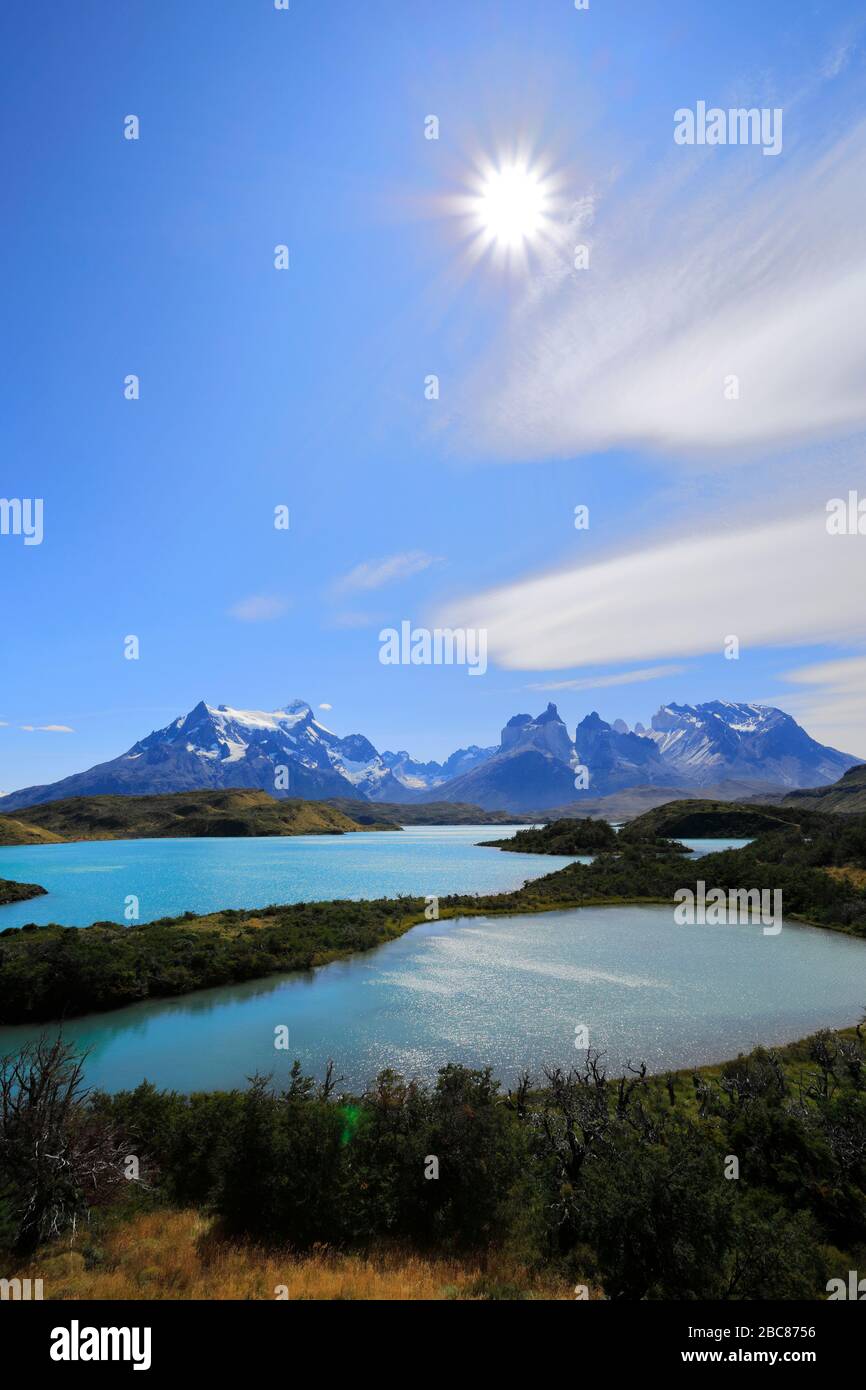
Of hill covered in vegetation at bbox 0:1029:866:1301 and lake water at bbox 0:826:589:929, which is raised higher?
hill covered in vegetation at bbox 0:1029:866:1301

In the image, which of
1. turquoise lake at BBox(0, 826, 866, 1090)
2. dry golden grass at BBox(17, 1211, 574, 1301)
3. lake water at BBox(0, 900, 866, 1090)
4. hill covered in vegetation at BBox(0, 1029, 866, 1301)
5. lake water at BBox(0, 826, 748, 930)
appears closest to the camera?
dry golden grass at BBox(17, 1211, 574, 1301)

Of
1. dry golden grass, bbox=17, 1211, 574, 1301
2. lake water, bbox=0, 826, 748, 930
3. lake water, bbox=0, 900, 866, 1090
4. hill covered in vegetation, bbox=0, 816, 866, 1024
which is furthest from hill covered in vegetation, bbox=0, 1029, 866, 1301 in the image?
lake water, bbox=0, 826, 748, 930

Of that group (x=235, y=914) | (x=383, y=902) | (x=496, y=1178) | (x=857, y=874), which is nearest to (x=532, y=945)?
(x=383, y=902)

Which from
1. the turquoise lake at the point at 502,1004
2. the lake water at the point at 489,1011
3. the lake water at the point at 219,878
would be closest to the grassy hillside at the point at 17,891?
the lake water at the point at 219,878

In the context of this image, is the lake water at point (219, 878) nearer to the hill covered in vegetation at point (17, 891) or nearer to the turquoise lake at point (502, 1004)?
the hill covered in vegetation at point (17, 891)

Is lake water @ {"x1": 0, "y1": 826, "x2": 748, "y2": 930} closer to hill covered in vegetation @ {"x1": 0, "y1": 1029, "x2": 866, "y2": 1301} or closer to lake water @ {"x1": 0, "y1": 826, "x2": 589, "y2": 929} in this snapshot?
lake water @ {"x1": 0, "y1": 826, "x2": 589, "y2": 929}

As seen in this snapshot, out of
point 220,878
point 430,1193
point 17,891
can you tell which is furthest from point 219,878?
point 430,1193
